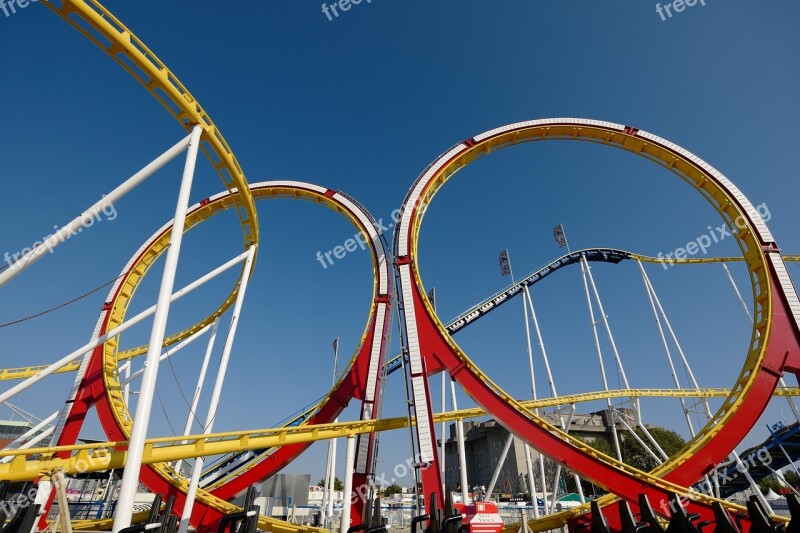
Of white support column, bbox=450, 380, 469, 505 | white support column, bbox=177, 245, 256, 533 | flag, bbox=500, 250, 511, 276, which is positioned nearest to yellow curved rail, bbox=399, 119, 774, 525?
white support column, bbox=450, 380, 469, 505

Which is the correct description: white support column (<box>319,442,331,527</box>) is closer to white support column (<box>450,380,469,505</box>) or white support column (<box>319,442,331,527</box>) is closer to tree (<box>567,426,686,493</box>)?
white support column (<box>450,380,469,505</box>)

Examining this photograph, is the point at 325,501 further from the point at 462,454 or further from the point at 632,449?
the point at 632,449

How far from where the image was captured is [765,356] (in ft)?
39.4

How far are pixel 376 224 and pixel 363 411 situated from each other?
705 cm

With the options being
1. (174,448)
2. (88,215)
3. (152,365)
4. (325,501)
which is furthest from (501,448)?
(88,215)

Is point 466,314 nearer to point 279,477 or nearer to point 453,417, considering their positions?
point 453,417

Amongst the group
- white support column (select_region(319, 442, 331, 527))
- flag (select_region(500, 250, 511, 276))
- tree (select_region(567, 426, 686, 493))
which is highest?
flag (select_region(500, 250, 511, 276))

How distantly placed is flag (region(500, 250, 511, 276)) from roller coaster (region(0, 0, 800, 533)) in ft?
32.8

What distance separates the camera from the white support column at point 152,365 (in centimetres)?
578

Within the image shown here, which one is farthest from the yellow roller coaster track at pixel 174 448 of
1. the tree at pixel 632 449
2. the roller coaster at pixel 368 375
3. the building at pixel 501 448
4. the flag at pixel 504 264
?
the tree at pixel 632 449

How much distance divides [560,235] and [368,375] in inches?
753

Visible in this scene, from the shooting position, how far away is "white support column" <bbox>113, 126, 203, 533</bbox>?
5775mm

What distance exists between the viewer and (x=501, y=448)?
40781 millimetres

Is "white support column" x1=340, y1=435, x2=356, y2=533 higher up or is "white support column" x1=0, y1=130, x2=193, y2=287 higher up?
"white support column" x1=0, y1=130, x2=193, y2=287
